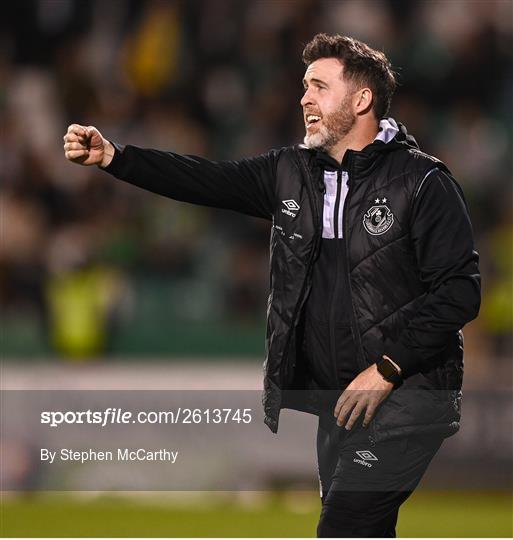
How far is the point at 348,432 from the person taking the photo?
14.8ft

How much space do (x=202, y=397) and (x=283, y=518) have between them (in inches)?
44.3

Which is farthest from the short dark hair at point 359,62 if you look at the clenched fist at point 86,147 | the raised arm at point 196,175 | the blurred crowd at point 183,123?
the blurred crowd at point 183,123

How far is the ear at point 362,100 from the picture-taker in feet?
15.1

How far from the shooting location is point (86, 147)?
14.7 ft

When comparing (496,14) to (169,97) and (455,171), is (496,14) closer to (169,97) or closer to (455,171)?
(455,171)

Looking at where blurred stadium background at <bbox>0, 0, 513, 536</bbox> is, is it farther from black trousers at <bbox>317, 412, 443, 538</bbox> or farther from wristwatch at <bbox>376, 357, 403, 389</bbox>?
wristwatch at <bbox>376, 357, 403, 389</bbox>

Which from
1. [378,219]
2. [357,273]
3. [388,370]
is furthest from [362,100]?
[388,370]

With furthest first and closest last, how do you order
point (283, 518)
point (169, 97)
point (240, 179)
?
1. point (169, 97)
2. point (283, 518)
3. point (240, 179)

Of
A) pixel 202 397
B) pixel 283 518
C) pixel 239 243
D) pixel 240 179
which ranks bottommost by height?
pixel 283 518

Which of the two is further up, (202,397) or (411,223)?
(411,223)

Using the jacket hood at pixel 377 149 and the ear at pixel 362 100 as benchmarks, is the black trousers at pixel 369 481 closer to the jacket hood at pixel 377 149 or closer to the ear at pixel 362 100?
the jacket hood at pixel 377 149

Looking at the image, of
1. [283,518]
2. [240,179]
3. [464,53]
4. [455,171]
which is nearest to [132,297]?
[283,518]

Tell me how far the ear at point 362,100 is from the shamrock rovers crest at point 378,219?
1.29 feet

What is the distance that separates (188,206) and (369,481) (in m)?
7.53
